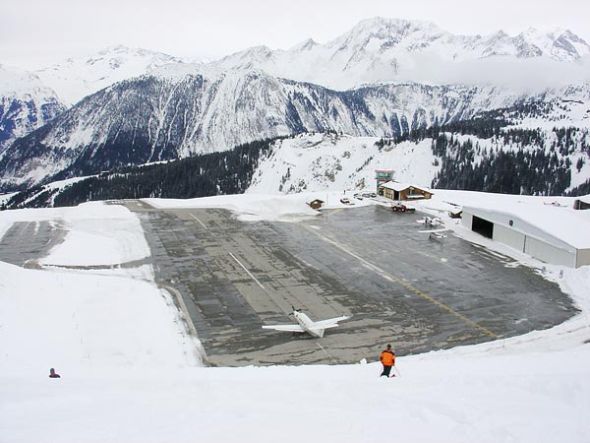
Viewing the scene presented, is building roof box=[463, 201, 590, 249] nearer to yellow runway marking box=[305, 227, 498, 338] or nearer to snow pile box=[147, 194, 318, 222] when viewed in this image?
yellow runway marking box=[305, 227, 498, 338]

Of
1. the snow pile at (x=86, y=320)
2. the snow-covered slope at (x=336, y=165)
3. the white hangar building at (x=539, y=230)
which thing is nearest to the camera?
the snow pile at (x=86, y=320)

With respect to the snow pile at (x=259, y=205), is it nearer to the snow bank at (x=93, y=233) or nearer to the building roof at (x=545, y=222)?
the snow bank at (x=93, y=233)

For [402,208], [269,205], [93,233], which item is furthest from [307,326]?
[402,208]

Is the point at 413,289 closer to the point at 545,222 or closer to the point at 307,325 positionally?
the point at 307,325

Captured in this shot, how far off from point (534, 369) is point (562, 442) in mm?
7784

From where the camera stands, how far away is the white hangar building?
4008 centimetres

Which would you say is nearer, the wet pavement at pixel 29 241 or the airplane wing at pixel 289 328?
the airplane wing at pixel 289 328

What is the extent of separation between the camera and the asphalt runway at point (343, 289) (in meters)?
27.5

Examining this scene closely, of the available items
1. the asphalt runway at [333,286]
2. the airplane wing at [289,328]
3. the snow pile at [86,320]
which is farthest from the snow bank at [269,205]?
the airplane wing at [289,328]

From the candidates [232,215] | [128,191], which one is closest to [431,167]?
[128,191]

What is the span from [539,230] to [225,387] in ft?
114

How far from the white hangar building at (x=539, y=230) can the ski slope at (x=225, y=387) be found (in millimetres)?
6781

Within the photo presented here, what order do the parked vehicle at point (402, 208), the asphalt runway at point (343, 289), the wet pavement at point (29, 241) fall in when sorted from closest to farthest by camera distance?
the asphalt runway at point (343, 289) → the wet pavement at point (29, 241) → the parked vehicle at point (402, 208)

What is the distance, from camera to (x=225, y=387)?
1719cm
